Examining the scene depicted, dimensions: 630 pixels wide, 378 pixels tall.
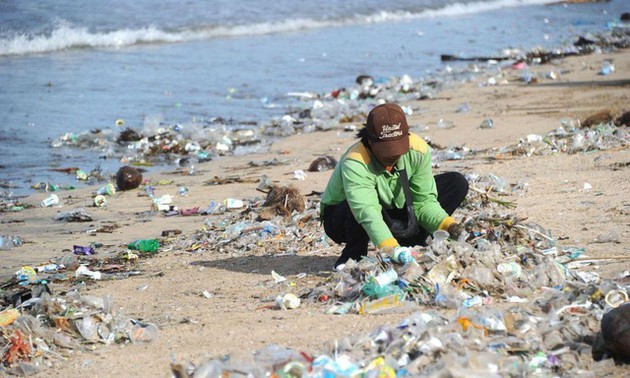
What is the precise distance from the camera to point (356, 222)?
5.60 metres

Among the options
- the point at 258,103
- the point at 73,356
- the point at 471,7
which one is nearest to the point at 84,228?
the point at 73,356

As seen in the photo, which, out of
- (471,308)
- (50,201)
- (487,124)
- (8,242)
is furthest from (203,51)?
(471,308)

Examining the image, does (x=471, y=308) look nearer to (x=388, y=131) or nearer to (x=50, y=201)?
(x=388, y=131)

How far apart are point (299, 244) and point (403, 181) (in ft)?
5.14

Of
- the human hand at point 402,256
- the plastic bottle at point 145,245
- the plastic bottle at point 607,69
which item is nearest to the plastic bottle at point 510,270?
the human hand at point 402,256

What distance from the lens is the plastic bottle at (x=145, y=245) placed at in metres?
7.13

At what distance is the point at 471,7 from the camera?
32719 mm

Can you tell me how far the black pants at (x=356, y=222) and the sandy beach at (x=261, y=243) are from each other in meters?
0.25

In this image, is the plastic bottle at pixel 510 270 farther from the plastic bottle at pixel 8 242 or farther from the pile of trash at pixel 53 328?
the plastic bottle at pixel 8 242

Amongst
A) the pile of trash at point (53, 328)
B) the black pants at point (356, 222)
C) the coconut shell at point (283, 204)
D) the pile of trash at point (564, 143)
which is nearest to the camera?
the pile of trash at point (53, 328)

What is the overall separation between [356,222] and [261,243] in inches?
56.6

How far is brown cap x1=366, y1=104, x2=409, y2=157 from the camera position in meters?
5.06

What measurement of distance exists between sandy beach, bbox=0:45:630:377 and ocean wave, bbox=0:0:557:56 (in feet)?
34.7

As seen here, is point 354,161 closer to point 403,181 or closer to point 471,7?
point 403,181
